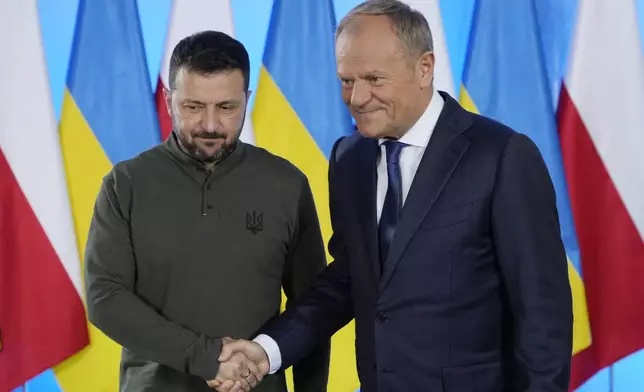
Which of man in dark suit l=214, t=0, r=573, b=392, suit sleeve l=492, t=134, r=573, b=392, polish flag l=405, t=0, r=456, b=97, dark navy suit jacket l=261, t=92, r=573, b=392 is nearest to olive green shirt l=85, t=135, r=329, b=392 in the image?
man in dark suit l=214, t=0, r=573, b=392

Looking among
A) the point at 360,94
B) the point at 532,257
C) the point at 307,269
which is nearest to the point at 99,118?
the point at 307,269

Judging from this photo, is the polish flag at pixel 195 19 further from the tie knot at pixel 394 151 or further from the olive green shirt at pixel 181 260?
the tie knot at pixel 394 151

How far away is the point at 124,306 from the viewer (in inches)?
57.3

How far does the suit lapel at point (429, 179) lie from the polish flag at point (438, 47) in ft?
4.06

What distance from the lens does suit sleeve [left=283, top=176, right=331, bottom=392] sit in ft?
5.36

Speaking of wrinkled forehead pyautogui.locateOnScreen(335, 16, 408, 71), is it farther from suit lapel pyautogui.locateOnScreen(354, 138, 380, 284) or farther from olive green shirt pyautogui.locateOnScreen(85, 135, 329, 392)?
olive green shirt pyautogui.locateOnScreen(85, 135, 329, 392)

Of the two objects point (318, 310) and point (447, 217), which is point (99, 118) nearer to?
point (318, 310)

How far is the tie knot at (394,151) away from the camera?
143 centimetres

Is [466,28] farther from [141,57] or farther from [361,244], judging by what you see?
[361,244]

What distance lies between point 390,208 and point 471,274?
0.18 m

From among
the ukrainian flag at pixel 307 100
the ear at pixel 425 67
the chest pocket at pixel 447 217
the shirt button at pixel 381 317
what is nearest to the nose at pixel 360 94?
the ear at pixel 425 67

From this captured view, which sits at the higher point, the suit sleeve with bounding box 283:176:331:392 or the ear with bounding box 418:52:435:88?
the ear with bounding box 418:52:435:88

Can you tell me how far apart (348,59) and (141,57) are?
144cm

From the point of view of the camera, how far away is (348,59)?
1.39 metres
